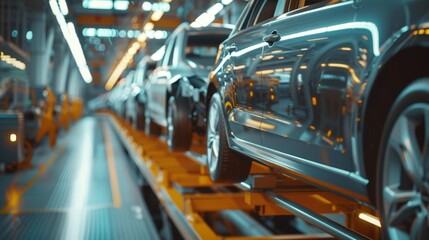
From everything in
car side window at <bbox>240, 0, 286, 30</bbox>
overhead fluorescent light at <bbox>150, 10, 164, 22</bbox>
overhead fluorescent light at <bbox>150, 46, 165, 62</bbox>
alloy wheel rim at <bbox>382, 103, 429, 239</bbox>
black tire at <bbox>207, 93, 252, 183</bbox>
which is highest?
overhead fluorescent light at <bbox>150, 10, 164, 22</bbox>

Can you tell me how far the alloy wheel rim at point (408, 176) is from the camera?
1.95 meters

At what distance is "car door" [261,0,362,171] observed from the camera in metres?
2.40

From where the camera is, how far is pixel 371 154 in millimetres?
2293

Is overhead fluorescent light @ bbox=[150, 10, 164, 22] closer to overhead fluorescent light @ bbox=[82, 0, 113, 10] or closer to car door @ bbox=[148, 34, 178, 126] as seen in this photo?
overhead fluorescent light @ bbox=[82, 0, 113, 10]

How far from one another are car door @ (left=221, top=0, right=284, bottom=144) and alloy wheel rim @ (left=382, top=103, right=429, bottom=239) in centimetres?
146

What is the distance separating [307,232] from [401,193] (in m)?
5.38

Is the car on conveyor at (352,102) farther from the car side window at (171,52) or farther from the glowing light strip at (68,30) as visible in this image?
the glowing light strip at (68,30)

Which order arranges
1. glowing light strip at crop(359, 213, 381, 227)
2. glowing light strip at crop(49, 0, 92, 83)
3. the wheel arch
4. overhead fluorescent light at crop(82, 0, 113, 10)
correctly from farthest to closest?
overhead fluorescent light at crop(82, 0, 113, 10)
glowing light strip at crop(49, 0, 92, 83)
glowing light strip at crop(359, 213, 381, 227)
the wheel arch

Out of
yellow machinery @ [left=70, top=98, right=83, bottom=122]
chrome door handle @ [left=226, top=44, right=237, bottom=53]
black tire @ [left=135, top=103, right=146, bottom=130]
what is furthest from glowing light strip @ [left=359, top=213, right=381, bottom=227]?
yellow machinery @ [left=70, top=98, right=83, bottom=122]

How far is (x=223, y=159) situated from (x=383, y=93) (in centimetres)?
235

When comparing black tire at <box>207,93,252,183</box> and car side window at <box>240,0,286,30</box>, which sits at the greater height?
car side window at <box>240,0,286,30</box>

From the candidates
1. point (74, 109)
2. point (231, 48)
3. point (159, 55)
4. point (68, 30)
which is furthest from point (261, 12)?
point (74, 109)

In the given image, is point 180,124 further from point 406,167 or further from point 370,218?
point 406,167

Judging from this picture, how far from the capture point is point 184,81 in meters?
6.49
